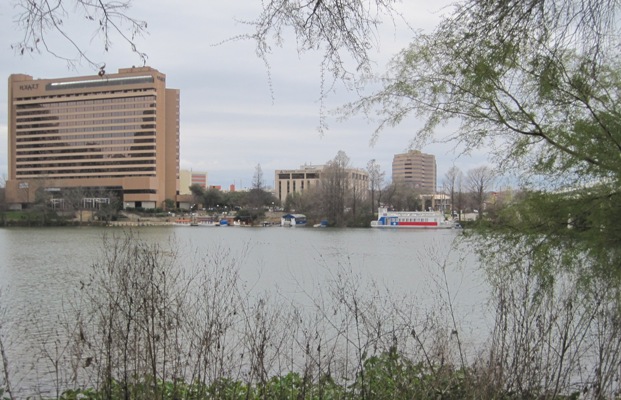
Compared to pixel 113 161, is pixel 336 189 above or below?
below

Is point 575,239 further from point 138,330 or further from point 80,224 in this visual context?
point 80,224

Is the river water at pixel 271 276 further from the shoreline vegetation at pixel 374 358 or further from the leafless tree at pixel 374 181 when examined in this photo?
the leafless tree at pixel 374 181

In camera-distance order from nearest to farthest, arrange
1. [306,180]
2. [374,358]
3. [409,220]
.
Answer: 1. [374,358]
2. [409,220]
3. [306,180]

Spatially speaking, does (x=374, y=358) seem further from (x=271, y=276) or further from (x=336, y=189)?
(x=336, y=189)

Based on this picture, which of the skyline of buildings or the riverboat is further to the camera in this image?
the skyline of buildings

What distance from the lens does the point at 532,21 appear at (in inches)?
191

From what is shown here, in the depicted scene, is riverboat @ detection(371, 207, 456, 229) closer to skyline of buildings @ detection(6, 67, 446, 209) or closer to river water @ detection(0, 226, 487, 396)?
skyline of buildings @ detection(6, 67, 446, 209)

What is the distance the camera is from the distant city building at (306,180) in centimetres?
7894

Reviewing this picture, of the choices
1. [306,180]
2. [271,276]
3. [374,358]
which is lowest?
[271,276]

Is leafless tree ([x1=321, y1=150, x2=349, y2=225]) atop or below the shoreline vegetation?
atop

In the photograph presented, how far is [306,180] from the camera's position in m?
121

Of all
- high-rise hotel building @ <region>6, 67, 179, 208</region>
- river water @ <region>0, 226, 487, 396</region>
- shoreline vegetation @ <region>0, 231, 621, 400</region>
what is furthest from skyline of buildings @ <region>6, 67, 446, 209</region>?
shoreline vegetation @ <region>0, 231, 621, 400</region>

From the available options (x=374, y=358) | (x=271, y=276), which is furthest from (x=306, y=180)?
(x=374, y=358)

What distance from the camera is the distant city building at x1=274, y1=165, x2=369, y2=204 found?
78.9m
